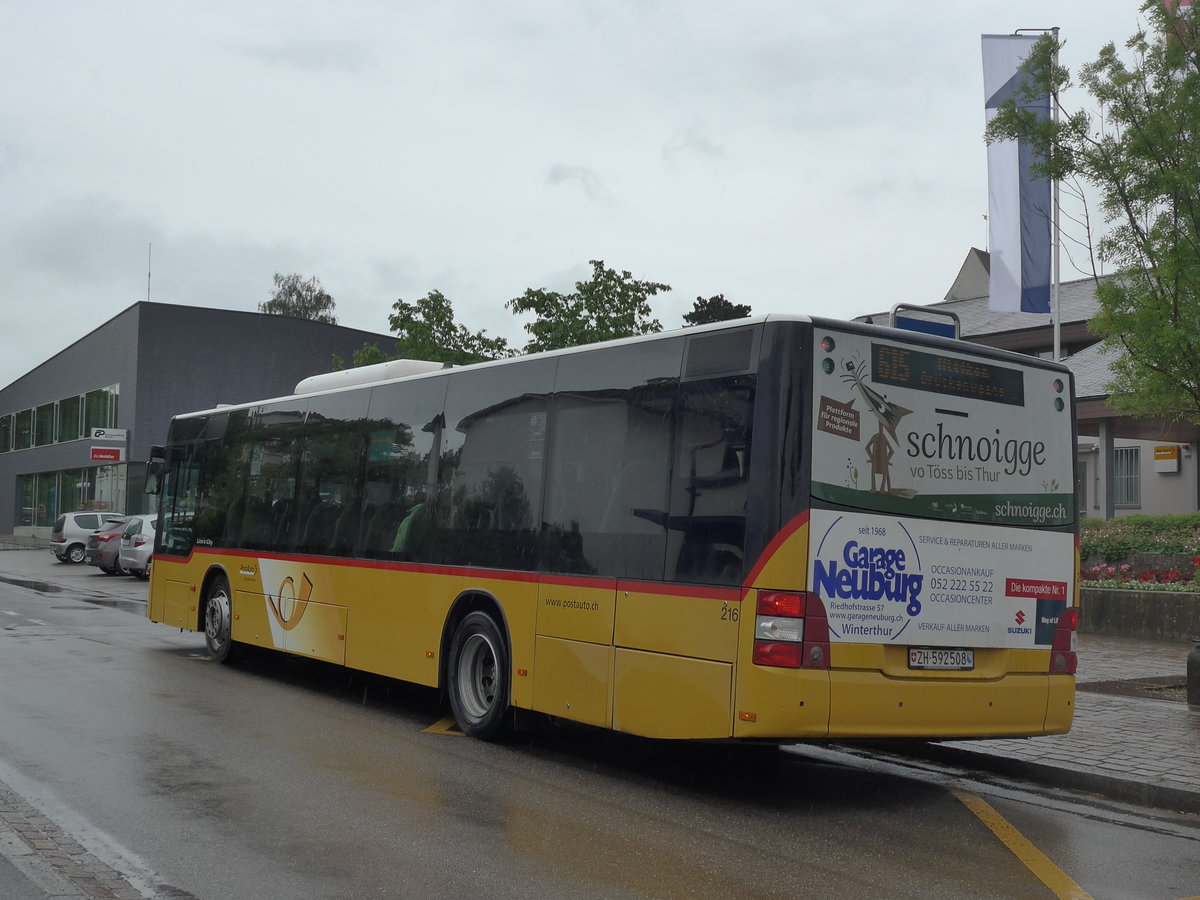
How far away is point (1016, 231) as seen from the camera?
74.6 feet

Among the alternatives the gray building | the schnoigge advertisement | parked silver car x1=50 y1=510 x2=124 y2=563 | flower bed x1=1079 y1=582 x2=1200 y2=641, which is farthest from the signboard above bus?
the gray building

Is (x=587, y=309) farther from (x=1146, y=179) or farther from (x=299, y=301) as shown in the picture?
(x=299, y=301)

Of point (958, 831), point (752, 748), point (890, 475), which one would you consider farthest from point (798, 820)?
point (752, 748)

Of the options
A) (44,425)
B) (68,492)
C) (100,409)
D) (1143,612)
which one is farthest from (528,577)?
(44,425)

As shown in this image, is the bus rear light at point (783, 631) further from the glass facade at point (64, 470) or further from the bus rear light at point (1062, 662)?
the glass facade at point (64, 470)

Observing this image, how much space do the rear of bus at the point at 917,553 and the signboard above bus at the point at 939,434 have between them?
11 mm

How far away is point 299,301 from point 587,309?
49.3m

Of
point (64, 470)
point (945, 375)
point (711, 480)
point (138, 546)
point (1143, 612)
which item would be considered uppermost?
point (64, 470)

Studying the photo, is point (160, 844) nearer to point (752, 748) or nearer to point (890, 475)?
point (890, 475)

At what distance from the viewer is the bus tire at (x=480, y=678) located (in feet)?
31.2

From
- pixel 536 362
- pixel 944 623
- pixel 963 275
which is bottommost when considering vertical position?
pixel 944 623

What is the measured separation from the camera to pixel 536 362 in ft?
31.8

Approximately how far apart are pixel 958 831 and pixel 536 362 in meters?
4.37

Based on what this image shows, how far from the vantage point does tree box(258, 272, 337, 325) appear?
259 feet
